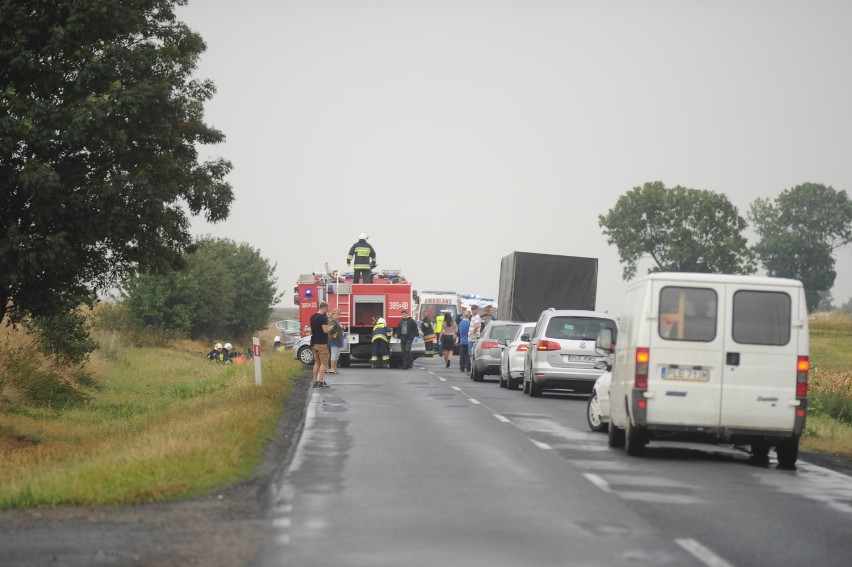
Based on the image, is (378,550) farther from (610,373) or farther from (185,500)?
(610,373)

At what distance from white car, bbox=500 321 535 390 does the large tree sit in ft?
36.2

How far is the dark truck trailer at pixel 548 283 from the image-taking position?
39125 millimetres

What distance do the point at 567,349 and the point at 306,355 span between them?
16.5m

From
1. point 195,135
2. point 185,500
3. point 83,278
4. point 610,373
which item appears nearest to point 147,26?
point 195,135

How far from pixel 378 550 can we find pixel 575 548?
1.35 m

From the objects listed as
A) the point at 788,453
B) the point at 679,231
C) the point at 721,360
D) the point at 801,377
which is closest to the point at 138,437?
the point at 721,360

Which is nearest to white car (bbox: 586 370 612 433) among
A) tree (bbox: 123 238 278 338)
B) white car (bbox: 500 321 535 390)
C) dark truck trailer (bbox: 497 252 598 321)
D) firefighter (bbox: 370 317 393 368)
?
white car (bbox: 500 321 535 390)

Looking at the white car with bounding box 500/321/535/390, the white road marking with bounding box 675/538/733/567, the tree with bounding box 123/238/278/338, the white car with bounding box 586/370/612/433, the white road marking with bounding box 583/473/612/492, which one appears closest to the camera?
the white road marking with bounding box 675/538/733/567

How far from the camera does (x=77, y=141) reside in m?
19.9

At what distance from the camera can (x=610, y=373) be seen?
18.5 m

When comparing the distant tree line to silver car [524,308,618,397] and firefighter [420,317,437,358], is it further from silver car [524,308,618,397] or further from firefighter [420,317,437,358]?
silver car [524,308,618,397]

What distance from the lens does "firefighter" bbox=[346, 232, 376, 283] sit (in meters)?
43.8

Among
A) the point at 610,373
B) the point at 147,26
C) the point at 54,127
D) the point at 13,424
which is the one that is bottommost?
the point at 13,424

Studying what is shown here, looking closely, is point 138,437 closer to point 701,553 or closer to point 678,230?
point 701,553
